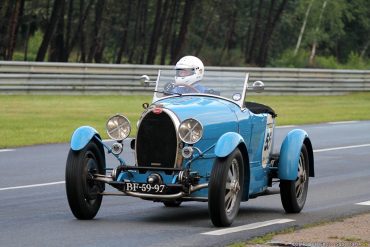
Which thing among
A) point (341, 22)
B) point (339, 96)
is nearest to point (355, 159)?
point (339, 96)

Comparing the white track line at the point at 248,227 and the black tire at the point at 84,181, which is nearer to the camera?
the white track line at the point at 248,227

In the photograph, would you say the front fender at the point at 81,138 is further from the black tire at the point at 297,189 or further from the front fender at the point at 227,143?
the black tire at the point at 297,189

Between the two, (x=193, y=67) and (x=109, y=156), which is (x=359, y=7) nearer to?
(x=109, y=156)

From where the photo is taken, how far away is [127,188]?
34.0ft

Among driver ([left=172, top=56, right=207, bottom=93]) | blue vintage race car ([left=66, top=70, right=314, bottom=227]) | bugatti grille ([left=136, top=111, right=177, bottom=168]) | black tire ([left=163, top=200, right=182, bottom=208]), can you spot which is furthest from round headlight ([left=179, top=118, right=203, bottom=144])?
black tire ([left=163, top=200, right=182, bottom=208])

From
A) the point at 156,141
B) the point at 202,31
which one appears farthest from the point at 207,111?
the point at 202,31

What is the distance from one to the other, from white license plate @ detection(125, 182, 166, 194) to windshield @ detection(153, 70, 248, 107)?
1.28 meters

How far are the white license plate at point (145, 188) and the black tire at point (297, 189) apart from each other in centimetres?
173

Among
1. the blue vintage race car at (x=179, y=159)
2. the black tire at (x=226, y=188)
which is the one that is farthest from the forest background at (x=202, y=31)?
the black tire at (x=226, y=188)

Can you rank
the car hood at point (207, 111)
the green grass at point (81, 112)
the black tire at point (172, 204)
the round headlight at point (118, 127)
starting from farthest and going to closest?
the green grass at point (81, 112), the black tire at point (172, 204), the round headlight at point (118, 127), the car hood at point (207, 111)

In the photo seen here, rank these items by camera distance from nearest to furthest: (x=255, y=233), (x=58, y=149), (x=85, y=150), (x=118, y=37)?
1. (x=255, y=233)
2. (x=85, y=150)
3. (x=58, y=149)
4. (x=118, y=37)

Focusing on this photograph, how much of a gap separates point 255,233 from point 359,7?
83101mm

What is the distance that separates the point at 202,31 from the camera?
8394cm

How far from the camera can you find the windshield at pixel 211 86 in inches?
451
